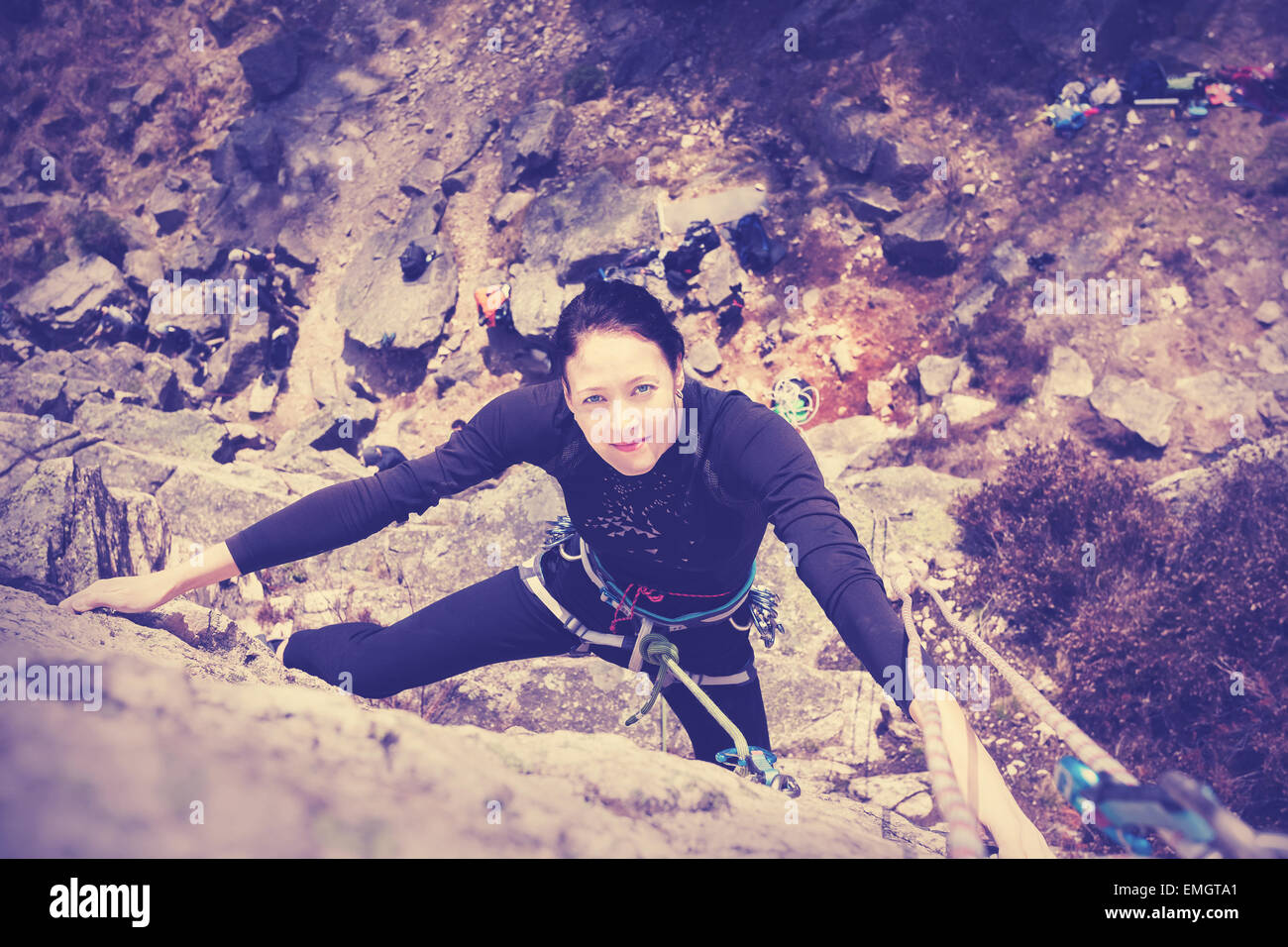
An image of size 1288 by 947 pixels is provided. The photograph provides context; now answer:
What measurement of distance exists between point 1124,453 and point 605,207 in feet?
22.9

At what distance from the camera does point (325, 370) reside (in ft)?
33.2

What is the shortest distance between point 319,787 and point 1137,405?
8101mm

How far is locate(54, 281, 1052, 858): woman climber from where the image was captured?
2549 millimetres

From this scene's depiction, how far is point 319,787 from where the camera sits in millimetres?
1665

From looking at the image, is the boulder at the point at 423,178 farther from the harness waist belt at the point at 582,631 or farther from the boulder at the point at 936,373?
the harness waist belt at the point at 582,631

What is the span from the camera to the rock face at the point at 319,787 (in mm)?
1477

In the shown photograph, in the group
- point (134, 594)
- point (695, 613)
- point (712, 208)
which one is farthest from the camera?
point (712, 208)

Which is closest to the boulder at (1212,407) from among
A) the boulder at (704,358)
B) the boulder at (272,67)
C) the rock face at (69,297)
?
the boulder at (704,358)

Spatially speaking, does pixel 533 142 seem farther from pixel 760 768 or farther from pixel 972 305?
pixel 760 768

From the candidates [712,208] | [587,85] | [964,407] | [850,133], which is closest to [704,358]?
[712,208]
